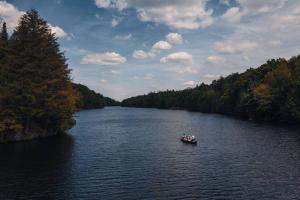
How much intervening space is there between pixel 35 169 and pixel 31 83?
2939 cm

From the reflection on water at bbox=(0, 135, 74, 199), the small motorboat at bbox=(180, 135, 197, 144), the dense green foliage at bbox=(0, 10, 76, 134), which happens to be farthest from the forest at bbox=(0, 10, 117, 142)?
the small motorboat at bbox=(180, 135, 197, 144)

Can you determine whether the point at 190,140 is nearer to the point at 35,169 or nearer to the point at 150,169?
the point at 150,169

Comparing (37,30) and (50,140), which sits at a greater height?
(37,30)

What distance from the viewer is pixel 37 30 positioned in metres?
79.5

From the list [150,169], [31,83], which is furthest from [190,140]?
[31,83]

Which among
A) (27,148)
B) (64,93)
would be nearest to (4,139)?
(27,148)

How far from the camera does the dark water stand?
40.3 metres

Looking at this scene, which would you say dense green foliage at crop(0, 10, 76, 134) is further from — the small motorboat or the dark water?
the small motorboat

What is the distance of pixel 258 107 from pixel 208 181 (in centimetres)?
10406

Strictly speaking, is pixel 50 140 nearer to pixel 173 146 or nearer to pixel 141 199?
pixel 173 146

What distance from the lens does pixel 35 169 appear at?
51.1 meters

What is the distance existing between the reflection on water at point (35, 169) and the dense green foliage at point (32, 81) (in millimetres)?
6084

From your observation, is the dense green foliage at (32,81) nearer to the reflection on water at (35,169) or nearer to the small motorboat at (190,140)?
the reflection on water at (35,169)

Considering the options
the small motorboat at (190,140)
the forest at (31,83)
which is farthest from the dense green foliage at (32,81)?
the small motorboat at (190,140)
